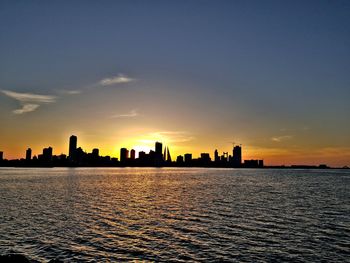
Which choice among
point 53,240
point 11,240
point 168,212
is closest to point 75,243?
point 53,240

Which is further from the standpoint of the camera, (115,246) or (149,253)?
(115,246)

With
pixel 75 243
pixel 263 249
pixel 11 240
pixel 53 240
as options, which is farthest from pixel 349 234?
pixel 11 240

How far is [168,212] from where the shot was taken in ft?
198

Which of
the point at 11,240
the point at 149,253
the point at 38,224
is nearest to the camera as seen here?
the point at 149,253

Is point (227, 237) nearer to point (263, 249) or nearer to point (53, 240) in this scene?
point (263, 249)

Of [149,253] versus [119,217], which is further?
[119,217]

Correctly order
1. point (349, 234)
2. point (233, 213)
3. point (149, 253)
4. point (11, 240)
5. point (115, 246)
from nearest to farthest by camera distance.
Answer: point (149, 253)
point (115, 246)
point (11, 240)
point (349, 234)
point (233, 213)

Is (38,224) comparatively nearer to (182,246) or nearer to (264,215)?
(182,246)

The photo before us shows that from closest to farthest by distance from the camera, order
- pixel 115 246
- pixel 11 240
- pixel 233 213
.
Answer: pixel 115 246 → pixel 11 240 → pixel 233 213

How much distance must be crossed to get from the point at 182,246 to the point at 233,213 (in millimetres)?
25082

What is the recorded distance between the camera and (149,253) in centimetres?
3278

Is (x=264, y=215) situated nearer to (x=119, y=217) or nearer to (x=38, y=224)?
(x=119, y=217)

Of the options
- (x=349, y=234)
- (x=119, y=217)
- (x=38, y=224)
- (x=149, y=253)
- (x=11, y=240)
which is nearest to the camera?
(x=149, y=253)

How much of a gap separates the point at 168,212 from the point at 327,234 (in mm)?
28621
